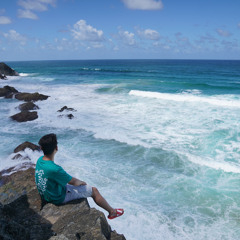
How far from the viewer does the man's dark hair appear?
3770 millimetres

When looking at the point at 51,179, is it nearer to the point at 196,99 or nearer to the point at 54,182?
the point at 54,182

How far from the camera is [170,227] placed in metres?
5.91

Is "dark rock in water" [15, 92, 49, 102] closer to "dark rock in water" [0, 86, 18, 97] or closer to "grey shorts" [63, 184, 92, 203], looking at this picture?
"dark rock in water" [0, 86, 18, 97]

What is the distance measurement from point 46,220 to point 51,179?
701mm

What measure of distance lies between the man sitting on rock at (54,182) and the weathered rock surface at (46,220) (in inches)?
6.6

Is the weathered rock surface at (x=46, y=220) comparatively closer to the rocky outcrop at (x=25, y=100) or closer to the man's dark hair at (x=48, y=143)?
the man's dark hair at (x=48, y=143)

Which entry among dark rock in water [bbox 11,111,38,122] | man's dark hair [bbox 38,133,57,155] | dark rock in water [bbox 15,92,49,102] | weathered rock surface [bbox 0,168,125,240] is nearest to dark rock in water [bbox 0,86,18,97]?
dark rock in water [bbox 15,92,49,102]

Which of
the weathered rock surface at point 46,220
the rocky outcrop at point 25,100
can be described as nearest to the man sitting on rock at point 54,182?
the weathered rock surface at point 46,220

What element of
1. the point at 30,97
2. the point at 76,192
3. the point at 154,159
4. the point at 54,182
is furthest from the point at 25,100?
the point at 54,182

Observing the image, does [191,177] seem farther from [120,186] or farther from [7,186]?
[7,186]

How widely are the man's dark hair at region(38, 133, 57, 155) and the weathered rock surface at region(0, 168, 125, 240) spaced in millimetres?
1065

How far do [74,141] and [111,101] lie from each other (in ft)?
34.3

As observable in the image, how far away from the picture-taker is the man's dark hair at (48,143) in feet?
12.4

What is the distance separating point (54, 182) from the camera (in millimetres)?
3936
